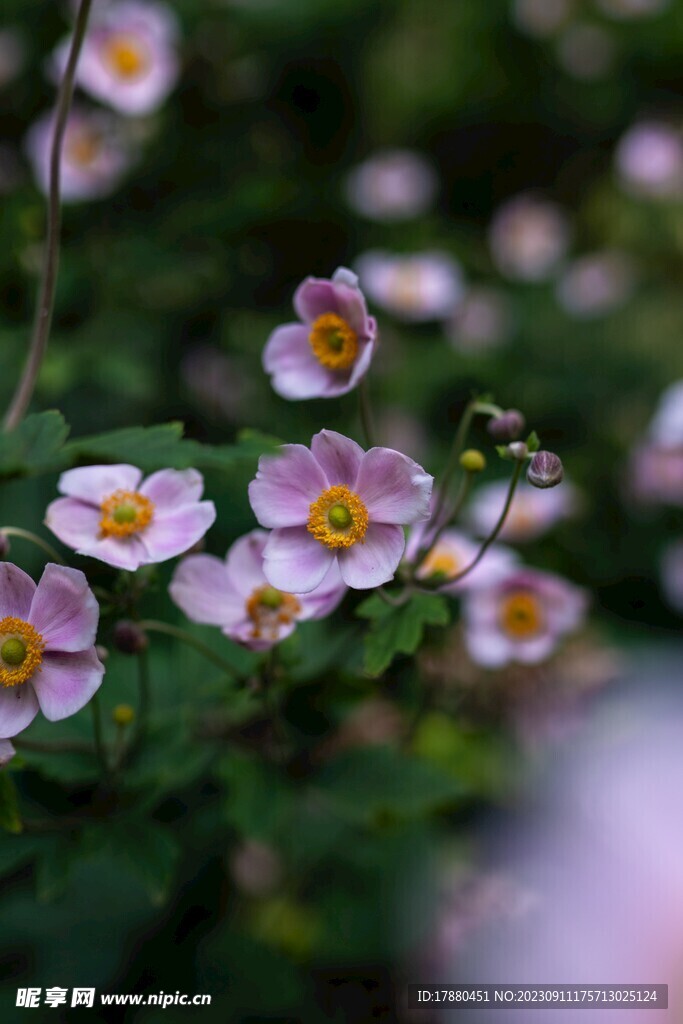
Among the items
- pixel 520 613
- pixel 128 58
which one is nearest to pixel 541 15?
pixel 128 58

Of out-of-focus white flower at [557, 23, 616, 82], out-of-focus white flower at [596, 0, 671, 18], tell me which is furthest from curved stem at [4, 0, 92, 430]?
out-of-focus white flower at [596, 0, 671, 18]

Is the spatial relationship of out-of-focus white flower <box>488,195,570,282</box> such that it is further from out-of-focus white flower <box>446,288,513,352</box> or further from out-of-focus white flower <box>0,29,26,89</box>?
out-of-focus white flower <box>0,29,26,89</box>

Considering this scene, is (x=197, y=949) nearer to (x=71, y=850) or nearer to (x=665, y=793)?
(x=71, y=850)

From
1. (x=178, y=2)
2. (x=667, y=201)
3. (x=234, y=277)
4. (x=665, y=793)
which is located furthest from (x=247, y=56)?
(x=665, y=793)

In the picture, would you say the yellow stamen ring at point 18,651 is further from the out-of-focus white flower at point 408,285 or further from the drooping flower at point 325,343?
the out-of-focus white flower at point 408,285

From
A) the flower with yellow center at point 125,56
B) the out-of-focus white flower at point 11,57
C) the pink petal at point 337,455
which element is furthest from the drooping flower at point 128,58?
the pink petal at point 337,455

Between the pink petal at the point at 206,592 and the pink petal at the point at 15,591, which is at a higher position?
the pink petal at the point at 15,591

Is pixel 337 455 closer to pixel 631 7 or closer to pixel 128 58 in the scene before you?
pixel 128 58
